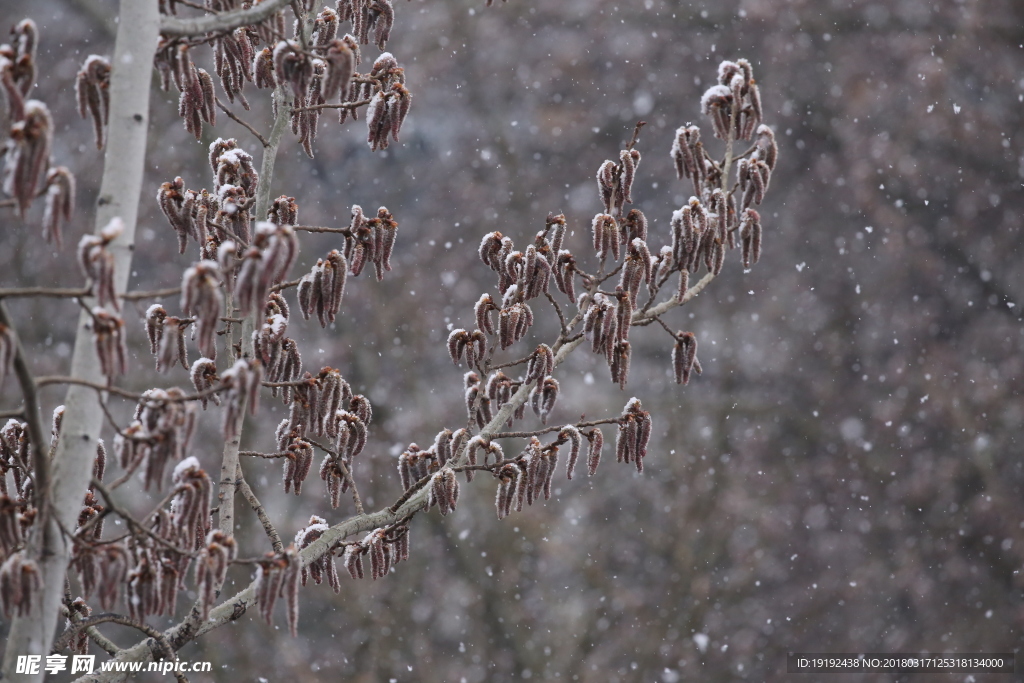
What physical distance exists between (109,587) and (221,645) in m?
6.58

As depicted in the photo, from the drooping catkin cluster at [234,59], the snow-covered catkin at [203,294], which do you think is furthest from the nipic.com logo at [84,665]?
the drooping catkin cluster at [234,59]

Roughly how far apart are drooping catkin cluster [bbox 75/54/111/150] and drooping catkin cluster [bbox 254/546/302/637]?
0.85 meters

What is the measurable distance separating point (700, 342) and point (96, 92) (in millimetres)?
7811

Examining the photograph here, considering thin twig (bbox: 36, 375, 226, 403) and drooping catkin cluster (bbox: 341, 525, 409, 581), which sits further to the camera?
drooping catkin cluster (bbox: 341, 525, 409, 581)

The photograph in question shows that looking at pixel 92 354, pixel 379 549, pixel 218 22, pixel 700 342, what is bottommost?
pixel 379 549

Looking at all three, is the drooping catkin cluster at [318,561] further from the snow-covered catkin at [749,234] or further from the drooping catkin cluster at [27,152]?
the snow-covered catkin at [749,234]

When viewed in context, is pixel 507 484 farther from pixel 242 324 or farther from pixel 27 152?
pixel 27 152

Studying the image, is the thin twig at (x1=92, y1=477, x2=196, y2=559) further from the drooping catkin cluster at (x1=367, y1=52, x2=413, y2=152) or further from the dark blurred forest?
the dark blurred forest

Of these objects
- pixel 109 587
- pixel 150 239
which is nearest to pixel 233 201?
pixel 109 587

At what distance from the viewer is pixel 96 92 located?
6.14 ft

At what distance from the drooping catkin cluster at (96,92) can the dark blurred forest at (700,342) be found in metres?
5.93

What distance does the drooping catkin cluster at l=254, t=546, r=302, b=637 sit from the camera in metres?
1.82

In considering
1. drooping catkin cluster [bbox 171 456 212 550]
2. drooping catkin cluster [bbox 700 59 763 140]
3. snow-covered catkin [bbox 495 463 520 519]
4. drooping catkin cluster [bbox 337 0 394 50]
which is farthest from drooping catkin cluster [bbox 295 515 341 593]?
drooping catkin cluster [bbox 700 59 763 140]

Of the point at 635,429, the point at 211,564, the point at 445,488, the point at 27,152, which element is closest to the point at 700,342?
the point at 635,429
